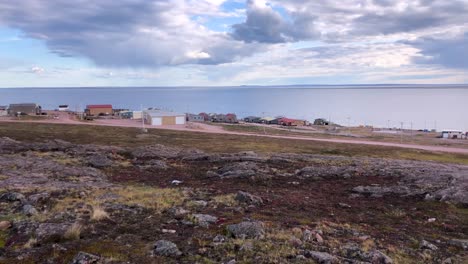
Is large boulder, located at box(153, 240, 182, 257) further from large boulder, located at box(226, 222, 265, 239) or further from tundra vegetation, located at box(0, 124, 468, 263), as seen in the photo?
large boulder, located at box(226, 222, 265, 239)

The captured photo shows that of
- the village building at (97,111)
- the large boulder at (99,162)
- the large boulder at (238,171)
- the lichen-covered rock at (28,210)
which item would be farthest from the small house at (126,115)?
the lichen-covered rock at (28,210)

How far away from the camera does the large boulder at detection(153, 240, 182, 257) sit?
1059 centimetres

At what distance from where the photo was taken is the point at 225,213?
15.0 m

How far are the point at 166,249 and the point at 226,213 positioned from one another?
4.52 metres

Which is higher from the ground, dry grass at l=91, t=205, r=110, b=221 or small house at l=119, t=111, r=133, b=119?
small house at l=119, t=111, r=133, b=119

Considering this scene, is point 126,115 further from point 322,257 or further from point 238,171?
point 322,257

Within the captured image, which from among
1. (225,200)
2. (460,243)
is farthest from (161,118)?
(460,243)

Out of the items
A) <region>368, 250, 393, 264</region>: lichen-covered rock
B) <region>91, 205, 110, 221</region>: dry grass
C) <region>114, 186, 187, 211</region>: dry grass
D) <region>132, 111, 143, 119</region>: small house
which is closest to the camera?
<region>368, 250, 393, 264</region>: lichen-covered rock

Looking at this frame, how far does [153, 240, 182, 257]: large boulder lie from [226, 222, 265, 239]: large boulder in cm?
186

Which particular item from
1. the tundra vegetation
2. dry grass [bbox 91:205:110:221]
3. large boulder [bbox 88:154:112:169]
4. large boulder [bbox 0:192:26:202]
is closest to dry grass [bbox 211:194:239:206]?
the tundra vegetation

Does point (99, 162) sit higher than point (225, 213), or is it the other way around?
point (99, 162)

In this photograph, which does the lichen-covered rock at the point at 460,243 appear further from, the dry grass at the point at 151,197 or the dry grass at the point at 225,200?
the dry grass at the point at 151,197

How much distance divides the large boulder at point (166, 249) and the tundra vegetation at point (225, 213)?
0.03m

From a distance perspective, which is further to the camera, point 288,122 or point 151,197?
point 288,122
